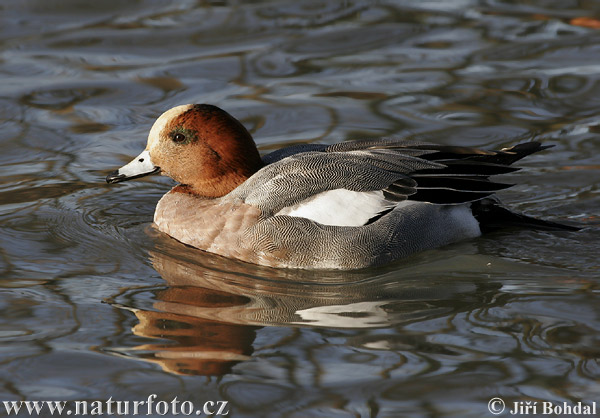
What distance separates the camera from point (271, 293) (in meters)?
5.24

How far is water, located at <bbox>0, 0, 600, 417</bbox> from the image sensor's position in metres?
4.21

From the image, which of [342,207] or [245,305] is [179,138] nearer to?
[342,207]

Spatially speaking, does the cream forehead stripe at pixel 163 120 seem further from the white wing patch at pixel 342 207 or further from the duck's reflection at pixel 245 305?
the white wing patch at pixel 342 207

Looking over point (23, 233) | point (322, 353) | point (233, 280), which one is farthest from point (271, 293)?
point (23, 233)

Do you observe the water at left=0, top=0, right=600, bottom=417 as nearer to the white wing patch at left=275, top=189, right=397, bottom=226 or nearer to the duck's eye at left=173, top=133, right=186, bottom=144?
the white wing patch at left=275, top=189, right=397, bottom=226

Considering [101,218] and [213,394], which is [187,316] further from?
[101,218]

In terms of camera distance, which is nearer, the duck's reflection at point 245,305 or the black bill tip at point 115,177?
the duck's reflection at point 245,305

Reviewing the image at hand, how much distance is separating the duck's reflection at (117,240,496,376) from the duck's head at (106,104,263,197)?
21.7 inches

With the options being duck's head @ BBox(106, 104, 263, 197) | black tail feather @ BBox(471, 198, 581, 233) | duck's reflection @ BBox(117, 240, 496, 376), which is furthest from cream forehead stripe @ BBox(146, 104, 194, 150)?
black tail feather @ BBox(471, 198, 581, 233)

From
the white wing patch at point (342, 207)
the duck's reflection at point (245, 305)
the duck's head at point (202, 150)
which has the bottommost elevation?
the duck's reflection at point (245, 305)

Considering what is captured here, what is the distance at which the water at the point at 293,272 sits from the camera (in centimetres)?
421

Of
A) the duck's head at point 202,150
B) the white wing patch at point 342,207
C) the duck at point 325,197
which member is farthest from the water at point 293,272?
the duck's head at point 202,150

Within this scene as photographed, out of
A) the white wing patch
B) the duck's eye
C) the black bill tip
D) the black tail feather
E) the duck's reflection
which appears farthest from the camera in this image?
the black bill tip

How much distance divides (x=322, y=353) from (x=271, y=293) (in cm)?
92
